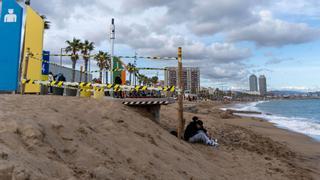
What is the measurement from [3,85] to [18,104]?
12.9ft

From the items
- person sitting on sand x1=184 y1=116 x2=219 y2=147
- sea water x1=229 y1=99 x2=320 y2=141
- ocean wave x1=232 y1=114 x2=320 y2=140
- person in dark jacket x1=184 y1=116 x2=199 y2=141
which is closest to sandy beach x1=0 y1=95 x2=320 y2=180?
person sitting on sand x1=184 y1=116 x2=219 y2=147

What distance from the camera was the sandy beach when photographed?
3678 millimetres

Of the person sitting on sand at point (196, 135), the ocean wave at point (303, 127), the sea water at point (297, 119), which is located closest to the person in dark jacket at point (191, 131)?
the person sitting on sand at point (196, 135)

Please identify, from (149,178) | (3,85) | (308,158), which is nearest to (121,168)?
(149,178)

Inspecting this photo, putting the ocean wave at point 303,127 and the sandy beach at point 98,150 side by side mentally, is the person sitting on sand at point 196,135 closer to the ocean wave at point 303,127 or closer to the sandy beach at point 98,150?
the sandy beach at point 98,150

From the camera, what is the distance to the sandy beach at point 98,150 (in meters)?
3.68

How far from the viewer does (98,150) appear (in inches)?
188

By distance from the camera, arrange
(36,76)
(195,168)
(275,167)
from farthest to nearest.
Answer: (36,76) < (275,167) < (195,168)

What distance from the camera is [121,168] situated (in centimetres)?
447

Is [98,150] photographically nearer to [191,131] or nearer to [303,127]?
[191,131]

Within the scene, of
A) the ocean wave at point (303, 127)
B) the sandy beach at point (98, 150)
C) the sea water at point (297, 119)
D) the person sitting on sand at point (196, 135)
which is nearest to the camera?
the sandy beach at point (98, 150)

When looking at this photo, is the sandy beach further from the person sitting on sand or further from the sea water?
the sea water

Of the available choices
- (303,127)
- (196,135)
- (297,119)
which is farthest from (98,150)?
(297,119)

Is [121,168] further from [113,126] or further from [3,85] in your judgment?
[3,85]
